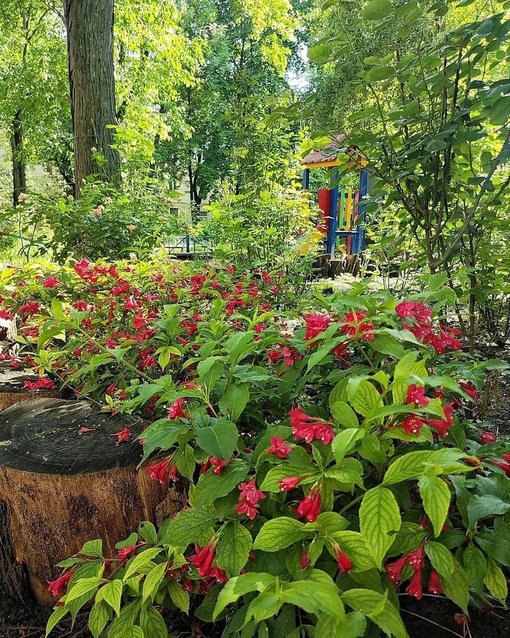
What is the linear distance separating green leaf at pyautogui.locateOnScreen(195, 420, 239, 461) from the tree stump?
150 cm

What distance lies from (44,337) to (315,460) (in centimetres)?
89

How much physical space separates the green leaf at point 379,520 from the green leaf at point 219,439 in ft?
0.95

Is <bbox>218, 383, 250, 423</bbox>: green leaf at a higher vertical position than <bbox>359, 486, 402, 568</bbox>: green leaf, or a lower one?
higher

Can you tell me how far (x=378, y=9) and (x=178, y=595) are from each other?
1910mm

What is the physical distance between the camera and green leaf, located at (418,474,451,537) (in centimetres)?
73

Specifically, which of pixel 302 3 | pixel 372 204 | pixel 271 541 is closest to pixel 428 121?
pixel 372 204

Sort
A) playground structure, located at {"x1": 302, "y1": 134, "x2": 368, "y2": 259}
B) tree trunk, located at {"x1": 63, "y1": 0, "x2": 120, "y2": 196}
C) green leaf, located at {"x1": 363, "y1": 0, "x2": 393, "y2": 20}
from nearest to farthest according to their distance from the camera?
green leaf, located at {"x1": 363, "y1": 0, "x2": 393, "y2": 20}
tree trunk, located at {"x1": 63, "y1": 0, "x2": 120, "y2": 196}
playground structure, located at {"x1": 302, "y1": 134, "x2": 368, "y2": 259}

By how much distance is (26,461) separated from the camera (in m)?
1.63

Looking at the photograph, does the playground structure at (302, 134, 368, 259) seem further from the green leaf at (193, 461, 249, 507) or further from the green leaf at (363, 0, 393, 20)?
the green leaf at (193, 461, 249, 507)

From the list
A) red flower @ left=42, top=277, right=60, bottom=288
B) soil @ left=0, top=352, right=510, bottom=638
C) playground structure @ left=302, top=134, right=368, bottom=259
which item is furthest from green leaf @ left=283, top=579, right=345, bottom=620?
playground structure @ left=302, top=134, right=368, bottom=259

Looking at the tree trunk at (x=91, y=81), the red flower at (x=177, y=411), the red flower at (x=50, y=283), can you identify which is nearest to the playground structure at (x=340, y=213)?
the tree trunk at (x=91, y=81)

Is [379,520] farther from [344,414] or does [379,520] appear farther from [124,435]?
[124,435]

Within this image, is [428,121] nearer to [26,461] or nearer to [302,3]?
[26,461]

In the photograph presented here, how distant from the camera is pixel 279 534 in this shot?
2.79ft
